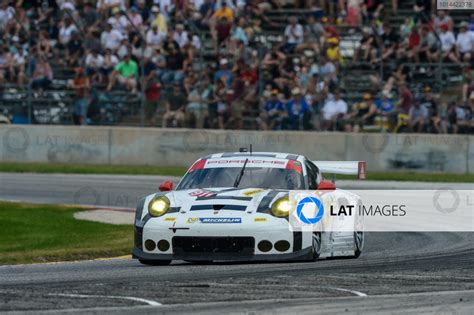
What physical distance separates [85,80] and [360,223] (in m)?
14.7

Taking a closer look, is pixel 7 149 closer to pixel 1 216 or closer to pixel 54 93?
pixel 54 93

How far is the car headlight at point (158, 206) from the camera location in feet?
35.9

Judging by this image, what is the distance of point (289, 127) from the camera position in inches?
989

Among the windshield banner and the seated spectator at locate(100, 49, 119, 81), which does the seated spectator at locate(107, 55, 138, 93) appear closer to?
the seated spectator at locate(100, 49, 119, 81)

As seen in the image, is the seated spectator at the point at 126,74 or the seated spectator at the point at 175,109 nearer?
the seated spectator at the point at 175,109

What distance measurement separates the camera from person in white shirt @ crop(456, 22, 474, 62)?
24.0 meters

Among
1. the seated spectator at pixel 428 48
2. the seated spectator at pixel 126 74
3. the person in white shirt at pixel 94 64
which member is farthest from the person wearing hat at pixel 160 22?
the seated spectator at pixel 428 48

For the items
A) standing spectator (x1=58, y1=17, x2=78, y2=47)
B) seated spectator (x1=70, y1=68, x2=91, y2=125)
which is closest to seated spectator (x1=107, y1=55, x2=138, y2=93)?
seated spectator (x1=70, y1=68, x2=91, y2=125)

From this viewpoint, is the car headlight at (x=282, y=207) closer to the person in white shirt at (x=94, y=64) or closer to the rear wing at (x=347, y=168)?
the rear wing at (x=347, y=168)

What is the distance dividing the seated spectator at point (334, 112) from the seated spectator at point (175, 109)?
3.14 m

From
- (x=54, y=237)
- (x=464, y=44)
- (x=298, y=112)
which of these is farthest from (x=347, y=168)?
(x=298, y=112)

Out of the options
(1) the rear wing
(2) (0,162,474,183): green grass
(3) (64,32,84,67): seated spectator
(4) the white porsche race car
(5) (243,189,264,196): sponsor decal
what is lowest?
(2) (0,162,474,183): green grass

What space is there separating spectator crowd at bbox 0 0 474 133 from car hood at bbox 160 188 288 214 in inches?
516

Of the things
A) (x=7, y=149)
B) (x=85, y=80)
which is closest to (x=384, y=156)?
(x=85, y=80)
